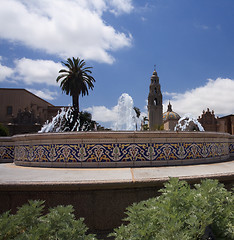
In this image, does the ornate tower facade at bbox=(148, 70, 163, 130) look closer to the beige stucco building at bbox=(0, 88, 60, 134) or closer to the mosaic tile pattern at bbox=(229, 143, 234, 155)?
the beige stucco building at bbox=(0, 88, 60, 134)

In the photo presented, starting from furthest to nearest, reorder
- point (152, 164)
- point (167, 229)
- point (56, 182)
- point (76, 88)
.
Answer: point (76, 88) → point (152, 164) → point (56, 182) → point (167, 229)

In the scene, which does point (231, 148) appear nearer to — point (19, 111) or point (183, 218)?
point (183, 218)

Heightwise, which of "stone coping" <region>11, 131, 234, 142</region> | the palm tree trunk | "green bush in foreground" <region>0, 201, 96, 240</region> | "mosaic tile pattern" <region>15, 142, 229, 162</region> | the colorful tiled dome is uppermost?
the colorful tiled dome

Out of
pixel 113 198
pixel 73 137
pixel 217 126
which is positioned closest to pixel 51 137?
pixel 73 137

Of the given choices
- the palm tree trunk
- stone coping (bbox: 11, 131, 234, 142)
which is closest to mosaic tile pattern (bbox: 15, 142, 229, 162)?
stone coping (bbox: 11, 131, 234, 142)

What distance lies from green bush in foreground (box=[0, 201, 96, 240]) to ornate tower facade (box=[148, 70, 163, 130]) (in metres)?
49.4

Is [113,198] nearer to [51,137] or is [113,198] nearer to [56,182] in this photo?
[56,182]

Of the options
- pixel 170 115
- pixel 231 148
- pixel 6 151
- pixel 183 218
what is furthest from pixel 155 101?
pixel 183 218

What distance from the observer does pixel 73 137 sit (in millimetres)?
4793

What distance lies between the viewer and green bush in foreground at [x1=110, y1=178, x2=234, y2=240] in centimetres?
159

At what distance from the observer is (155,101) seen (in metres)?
51.1

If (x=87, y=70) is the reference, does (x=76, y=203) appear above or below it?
below

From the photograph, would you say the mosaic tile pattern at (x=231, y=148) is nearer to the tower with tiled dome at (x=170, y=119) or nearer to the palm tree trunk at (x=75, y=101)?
the palm tree trunk at (x=75, y=101)

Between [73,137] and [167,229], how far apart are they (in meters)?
3.50
